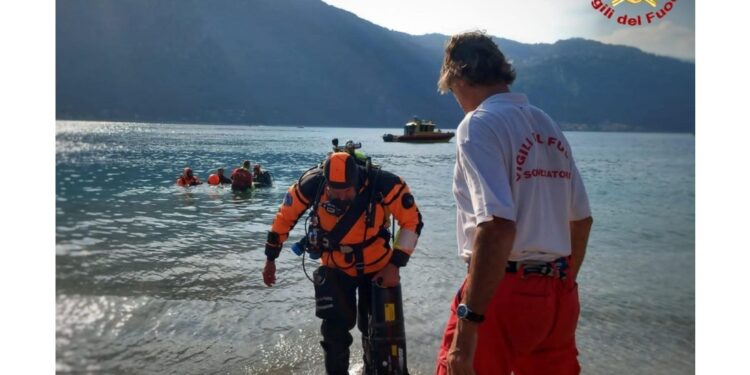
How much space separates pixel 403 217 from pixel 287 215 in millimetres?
941

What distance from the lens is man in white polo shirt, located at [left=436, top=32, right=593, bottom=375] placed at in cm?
197

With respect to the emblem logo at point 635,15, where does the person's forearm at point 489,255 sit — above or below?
below

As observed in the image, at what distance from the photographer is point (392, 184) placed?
13.7 ft

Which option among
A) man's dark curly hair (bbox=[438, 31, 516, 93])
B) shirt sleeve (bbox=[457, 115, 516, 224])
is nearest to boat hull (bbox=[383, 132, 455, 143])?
man's dark curly hair (bbox=[438, 31, 516, 93])

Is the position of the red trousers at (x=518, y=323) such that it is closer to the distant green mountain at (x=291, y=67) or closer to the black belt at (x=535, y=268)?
the black belt at (x=535, y=268)

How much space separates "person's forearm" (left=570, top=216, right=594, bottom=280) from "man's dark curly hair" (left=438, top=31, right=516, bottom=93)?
0.79 meters

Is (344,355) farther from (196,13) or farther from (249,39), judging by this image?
(249,39)

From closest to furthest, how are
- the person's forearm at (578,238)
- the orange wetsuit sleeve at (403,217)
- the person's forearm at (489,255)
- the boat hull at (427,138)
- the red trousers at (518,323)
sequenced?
the person's forearm at (489,255), the red trousers at (518,323), the person's forearm at (578,238), the orange wetsuit sleeve at (403,217), the boat hull at (427,138)

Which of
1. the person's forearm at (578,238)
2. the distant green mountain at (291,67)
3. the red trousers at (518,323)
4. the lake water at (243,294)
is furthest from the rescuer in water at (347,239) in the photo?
the distant green mountain at (291,67)

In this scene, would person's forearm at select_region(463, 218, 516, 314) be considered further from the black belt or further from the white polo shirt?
the black belt

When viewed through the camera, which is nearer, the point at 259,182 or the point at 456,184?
the point at 456,184

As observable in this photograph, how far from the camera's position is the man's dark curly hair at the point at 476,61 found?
221 cm
